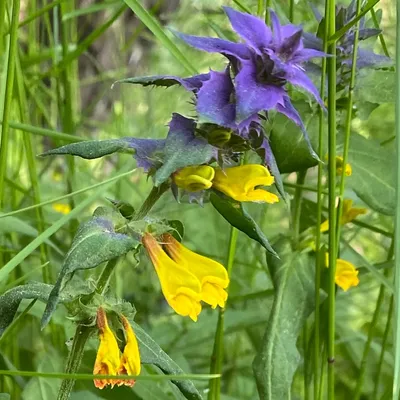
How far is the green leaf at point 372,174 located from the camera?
0.41m

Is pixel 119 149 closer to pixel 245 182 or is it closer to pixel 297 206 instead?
pixel 245 182

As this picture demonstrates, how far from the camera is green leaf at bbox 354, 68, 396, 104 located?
42cm

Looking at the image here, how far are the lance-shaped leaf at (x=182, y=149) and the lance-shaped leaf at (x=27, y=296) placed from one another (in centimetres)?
7

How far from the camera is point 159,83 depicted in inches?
11.0

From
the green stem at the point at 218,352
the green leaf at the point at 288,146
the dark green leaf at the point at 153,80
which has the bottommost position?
the green stem at the point at 218,352

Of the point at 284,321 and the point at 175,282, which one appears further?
the point at 284,321

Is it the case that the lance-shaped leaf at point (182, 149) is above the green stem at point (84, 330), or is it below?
above

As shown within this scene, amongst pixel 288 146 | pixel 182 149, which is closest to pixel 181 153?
pixel 182 149

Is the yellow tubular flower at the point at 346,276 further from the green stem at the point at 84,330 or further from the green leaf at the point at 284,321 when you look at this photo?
the green stem at the point at 84,330

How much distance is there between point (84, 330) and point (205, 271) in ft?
0.19

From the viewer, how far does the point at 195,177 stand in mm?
275

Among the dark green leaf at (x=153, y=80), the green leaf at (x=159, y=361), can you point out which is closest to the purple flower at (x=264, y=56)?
the dark green leaf at (x=153, y=80)

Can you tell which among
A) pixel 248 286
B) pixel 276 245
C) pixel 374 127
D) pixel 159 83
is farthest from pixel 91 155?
pixel 374 127

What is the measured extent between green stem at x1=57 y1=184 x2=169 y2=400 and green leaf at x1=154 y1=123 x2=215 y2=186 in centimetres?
2
